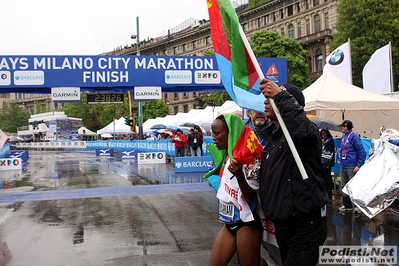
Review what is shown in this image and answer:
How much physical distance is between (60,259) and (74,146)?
45.3 m

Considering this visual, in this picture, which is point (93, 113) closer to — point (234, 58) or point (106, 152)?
point (106, 152)

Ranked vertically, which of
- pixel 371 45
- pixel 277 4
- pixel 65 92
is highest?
pixel 277 4

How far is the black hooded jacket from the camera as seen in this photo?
2.63 meters

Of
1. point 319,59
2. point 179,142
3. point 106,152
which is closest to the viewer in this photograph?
point 179,142

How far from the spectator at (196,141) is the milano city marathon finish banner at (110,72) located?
525 cm

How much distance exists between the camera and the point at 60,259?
5609 mm

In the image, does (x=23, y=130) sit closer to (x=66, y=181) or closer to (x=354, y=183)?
(x=66, y=181)

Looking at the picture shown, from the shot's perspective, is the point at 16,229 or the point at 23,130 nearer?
the point at 16,229

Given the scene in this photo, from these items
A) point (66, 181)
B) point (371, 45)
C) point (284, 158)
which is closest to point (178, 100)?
point (371, 45)

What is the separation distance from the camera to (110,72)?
504 inches

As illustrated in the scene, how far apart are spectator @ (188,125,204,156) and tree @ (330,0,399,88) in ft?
66.4

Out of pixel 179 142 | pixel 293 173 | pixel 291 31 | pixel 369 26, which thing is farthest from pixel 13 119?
pixel 293 173

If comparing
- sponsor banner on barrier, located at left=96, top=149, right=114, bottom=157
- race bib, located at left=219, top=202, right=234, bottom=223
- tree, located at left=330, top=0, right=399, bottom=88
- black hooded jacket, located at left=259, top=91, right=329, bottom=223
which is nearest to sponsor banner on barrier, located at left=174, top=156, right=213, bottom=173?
race bib, located at left=219, top=202, right=234, bottom=223

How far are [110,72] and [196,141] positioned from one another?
703cm
